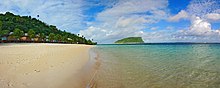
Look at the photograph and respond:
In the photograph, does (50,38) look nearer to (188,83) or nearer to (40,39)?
(40,39)

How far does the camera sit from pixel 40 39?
9881 cm

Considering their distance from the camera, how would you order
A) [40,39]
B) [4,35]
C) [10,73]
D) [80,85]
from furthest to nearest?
[40,39] < [4,35] < [10,73] < [80,85]

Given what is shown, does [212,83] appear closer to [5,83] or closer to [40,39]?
[5,83]

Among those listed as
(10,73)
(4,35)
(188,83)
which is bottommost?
(188,83)

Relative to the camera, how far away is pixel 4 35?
75000mm

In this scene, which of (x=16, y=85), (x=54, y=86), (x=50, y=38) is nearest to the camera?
(x=16, y=85)

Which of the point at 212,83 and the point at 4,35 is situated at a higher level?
the point at 4,35

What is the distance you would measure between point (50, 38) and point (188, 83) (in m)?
104

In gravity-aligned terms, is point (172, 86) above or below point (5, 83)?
below

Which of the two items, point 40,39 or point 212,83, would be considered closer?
point 212,83

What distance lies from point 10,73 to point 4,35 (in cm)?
7552

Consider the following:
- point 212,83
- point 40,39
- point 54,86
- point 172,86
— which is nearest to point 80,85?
point 54,86

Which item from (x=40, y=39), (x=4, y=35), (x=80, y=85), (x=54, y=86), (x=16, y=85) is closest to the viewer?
(x=16, y=85)

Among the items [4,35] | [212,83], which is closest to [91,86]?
[212,83]
